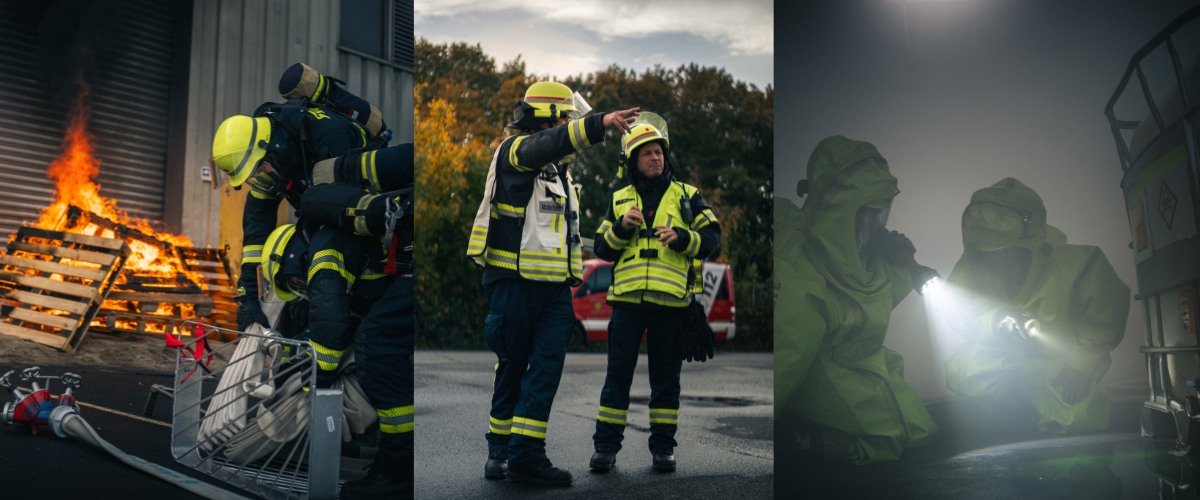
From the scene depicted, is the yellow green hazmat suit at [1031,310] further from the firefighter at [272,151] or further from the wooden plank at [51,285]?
the wooden plank at [51,285]

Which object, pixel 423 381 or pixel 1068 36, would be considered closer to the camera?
pixel 1068 36

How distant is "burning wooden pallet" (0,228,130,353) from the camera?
20.9 ft

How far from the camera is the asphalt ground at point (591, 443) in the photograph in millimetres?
2904

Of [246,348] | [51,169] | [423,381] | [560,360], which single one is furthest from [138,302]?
[560,360]

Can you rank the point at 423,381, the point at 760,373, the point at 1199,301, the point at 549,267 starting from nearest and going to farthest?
the point at 1199,301
the point at 549,267
the point at 423,381
the point at 760,373

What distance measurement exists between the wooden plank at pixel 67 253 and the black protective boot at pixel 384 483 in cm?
533

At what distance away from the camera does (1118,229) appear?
2461 mm

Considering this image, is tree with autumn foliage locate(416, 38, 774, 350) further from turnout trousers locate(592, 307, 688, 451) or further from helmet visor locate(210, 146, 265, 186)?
helmet visor locate(210, 146, 265, 186)

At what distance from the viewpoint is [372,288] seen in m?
3.03

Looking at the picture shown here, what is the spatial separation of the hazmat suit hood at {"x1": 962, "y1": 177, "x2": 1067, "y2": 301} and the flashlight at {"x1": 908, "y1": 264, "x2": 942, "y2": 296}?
112 millimetres

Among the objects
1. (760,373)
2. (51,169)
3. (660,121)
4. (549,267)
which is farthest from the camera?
(760,373)

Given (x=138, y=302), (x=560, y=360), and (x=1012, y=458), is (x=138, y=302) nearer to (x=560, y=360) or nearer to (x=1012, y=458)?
(x=560, y=360)

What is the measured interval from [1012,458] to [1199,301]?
29.9 inches

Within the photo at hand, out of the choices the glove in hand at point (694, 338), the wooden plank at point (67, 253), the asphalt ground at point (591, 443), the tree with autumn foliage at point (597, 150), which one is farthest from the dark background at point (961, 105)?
the wooden plank at point (67, 253)
